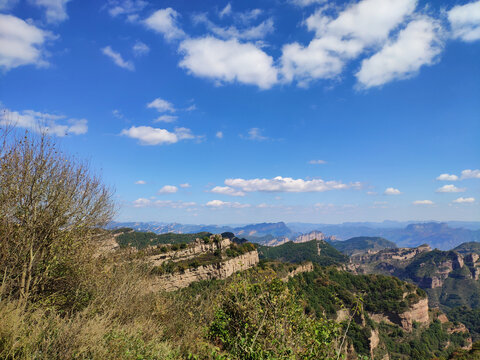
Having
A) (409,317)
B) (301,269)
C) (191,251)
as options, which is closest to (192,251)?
(191,251)

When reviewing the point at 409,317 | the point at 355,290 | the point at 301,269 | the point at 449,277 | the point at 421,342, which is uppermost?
the point at 301,269

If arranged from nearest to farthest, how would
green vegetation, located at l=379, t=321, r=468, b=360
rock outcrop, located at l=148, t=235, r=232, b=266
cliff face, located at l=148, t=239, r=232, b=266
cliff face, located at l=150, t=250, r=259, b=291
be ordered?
cliff face, located at l=150, t=250, r=259, b=291 → cliff face, located at l=148, t=239, r=232, b=266 → rock outcrop, located at l=148, t=235, r=232, b=266 → green vegetation, located at l=379, t=321, r=468, b=360

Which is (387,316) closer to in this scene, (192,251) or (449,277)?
(192,251)

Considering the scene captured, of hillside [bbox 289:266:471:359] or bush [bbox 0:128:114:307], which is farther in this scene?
hillside [bbox 289:266:471:359]

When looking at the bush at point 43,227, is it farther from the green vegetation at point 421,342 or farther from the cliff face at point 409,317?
the cliff face at point 409,317

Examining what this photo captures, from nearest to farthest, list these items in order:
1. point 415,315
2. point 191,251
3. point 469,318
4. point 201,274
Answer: point 201,274
point 191,251
point 415,315
point 469,318

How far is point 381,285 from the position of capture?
8662cm

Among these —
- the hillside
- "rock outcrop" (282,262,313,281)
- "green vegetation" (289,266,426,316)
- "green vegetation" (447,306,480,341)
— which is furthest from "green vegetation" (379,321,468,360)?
"green vegetation" (447,306,480,341)

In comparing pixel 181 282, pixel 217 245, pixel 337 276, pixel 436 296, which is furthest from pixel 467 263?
pixel 181 282

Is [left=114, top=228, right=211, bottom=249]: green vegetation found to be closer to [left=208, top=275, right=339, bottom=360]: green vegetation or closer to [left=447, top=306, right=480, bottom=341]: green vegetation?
[left=208, top=275, right=339, bottom=360]: green vegetation

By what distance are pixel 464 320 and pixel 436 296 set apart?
259ft

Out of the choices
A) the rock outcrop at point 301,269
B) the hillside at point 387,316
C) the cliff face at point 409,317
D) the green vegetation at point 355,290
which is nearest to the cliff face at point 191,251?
the rock outcrop at point 301,269

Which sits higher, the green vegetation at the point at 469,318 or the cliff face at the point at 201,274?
the cliff face at the point at 201,274

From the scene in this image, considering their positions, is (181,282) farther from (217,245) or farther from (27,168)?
(27,168)
